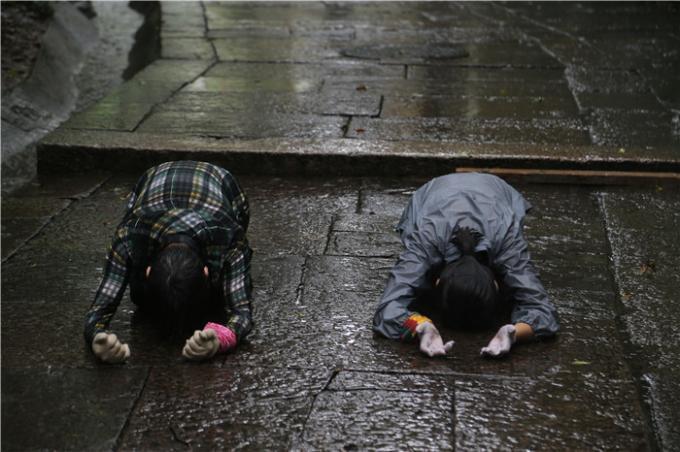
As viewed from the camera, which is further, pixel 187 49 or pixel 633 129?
pixel 187 49

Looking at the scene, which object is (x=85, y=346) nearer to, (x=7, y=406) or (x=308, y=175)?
(x=7, y=406)

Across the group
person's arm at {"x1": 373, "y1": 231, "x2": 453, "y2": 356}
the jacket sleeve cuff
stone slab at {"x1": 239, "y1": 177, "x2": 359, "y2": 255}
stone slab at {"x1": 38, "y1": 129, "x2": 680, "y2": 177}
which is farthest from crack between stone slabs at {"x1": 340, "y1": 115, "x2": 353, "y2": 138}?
the jacket sleeve cuff

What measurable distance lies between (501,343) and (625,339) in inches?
25.6

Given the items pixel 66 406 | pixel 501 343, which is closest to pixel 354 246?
pixel 501 343

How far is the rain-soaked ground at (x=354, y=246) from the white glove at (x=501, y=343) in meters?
0.06

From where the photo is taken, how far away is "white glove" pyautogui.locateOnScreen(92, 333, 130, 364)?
3471 millimetres

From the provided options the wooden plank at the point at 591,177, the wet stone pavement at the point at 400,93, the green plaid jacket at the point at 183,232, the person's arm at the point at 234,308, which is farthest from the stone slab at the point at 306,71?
the person's arm at the point at 234,308

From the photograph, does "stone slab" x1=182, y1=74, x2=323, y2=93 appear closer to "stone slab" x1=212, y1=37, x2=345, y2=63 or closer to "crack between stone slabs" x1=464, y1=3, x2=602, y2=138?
"stone slab" x1=212, y1=37, x2=345, y2=63

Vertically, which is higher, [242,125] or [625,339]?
[625,339]

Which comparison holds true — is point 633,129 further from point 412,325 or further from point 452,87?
point 412,325

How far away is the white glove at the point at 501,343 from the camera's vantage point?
3.51m

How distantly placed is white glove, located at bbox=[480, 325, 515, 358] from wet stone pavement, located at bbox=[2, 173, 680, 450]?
0.19ft

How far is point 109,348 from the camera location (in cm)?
348

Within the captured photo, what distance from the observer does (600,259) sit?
456 cm
